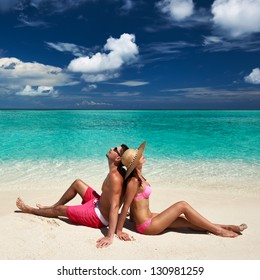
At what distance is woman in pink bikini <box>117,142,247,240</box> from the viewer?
4.18 metres

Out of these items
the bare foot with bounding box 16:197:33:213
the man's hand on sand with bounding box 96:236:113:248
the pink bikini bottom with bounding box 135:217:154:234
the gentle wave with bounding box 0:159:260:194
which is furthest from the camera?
the gentle wave with bounding box 0:159:260:194

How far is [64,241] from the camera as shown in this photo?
166 inches

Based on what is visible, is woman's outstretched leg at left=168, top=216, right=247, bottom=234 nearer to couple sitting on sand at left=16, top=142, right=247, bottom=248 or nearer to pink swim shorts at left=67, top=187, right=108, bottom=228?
couple sitting on sand at left=16, top=142, right=247, bottom=248

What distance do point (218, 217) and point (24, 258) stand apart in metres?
3.63

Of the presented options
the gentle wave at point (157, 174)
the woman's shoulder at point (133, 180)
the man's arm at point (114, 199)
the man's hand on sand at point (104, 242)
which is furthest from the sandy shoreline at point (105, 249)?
the gentle wave at point (157, 174)

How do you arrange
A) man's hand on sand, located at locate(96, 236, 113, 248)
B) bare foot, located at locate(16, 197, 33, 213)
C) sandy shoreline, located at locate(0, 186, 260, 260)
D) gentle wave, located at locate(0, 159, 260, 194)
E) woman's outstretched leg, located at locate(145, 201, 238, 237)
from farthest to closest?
1. gentle wave, located at locate(0, 159, 260, 194)
2. bare foot, located at locate(16, 197, 33, 213)
3. woman's outstretched leg, located at locate(145, 201, 238, 237)
4. man's hand on sand, located at locate(96, 236, 113, 248)
5. sandy shoreline, located at locate(0, 186, 260, 260)

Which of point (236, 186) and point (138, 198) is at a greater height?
point (138, 198)

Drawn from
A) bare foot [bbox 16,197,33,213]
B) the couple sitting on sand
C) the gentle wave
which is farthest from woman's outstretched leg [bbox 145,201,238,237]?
the gentle wave

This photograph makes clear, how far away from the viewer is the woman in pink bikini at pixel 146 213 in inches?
164

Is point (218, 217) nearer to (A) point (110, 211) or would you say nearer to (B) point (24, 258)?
(A) point (110, 211)

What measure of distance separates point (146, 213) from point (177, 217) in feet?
1.57

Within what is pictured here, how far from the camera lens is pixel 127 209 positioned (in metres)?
4.18

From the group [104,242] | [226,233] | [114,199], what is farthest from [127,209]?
[226,233]
